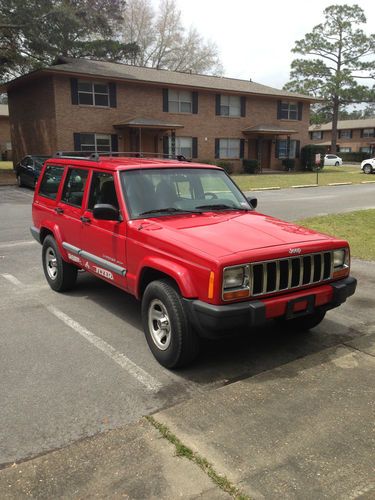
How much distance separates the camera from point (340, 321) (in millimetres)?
5348

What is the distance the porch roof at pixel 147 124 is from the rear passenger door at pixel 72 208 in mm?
21942

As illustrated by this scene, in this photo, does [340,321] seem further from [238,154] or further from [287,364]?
[238,154]

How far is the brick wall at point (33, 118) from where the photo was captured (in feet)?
85.7

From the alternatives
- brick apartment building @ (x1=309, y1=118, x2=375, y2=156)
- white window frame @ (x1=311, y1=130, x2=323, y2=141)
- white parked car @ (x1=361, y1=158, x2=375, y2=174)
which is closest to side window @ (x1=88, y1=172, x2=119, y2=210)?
white parked car @ (x1=361, y1=158, x2=375, y2=174)

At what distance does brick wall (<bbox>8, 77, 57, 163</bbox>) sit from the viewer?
2611 centimetres

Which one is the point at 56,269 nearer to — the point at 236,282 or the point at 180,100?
the point at 236,282

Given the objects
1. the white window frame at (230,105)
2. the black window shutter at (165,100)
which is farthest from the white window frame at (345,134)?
the black window shutter at (165,100)

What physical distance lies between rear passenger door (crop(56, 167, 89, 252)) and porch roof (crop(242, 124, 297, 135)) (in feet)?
94.2

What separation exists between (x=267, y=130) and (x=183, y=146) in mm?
6494

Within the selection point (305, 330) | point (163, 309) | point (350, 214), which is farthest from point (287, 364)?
point (350, 214)

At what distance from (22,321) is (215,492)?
11.3 ft

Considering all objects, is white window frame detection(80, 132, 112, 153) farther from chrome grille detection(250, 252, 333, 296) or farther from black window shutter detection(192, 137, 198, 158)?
chrome grille detection(250, 252, 333, 296)

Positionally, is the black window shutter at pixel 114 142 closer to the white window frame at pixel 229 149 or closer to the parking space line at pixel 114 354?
the white window frame at pixel 229 149

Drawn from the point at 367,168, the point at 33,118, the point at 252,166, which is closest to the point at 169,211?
the point at 33,118
